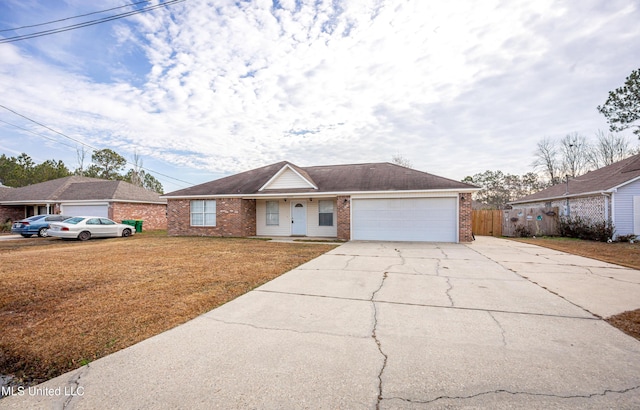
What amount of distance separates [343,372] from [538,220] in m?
20.1

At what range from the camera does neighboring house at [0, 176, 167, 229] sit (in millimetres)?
21438

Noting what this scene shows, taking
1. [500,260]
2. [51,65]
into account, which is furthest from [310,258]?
[51,65]

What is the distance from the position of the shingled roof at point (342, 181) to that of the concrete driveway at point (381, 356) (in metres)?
8.77

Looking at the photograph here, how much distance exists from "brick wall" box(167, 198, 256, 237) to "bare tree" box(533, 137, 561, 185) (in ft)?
109

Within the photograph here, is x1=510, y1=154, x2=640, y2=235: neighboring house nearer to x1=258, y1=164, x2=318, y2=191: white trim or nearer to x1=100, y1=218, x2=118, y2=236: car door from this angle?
x1=258, y1=164, x2=318, y2=191: white trim

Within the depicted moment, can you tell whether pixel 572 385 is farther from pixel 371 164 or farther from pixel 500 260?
pixel 371 164

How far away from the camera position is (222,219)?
54.6ft

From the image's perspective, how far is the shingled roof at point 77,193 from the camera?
2176 cm

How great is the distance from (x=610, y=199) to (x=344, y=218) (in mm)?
13772

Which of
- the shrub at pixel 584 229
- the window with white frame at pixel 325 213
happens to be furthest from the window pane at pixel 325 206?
the shrub at pixel 584 229

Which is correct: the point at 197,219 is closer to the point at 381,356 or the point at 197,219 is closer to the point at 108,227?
the point at 108,227

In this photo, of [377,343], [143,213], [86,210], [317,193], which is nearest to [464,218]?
[317,193]

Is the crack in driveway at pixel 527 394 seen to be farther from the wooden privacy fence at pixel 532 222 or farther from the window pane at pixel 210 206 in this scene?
the wooden privacy fence at pixel 532 222

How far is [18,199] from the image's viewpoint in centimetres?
2300
